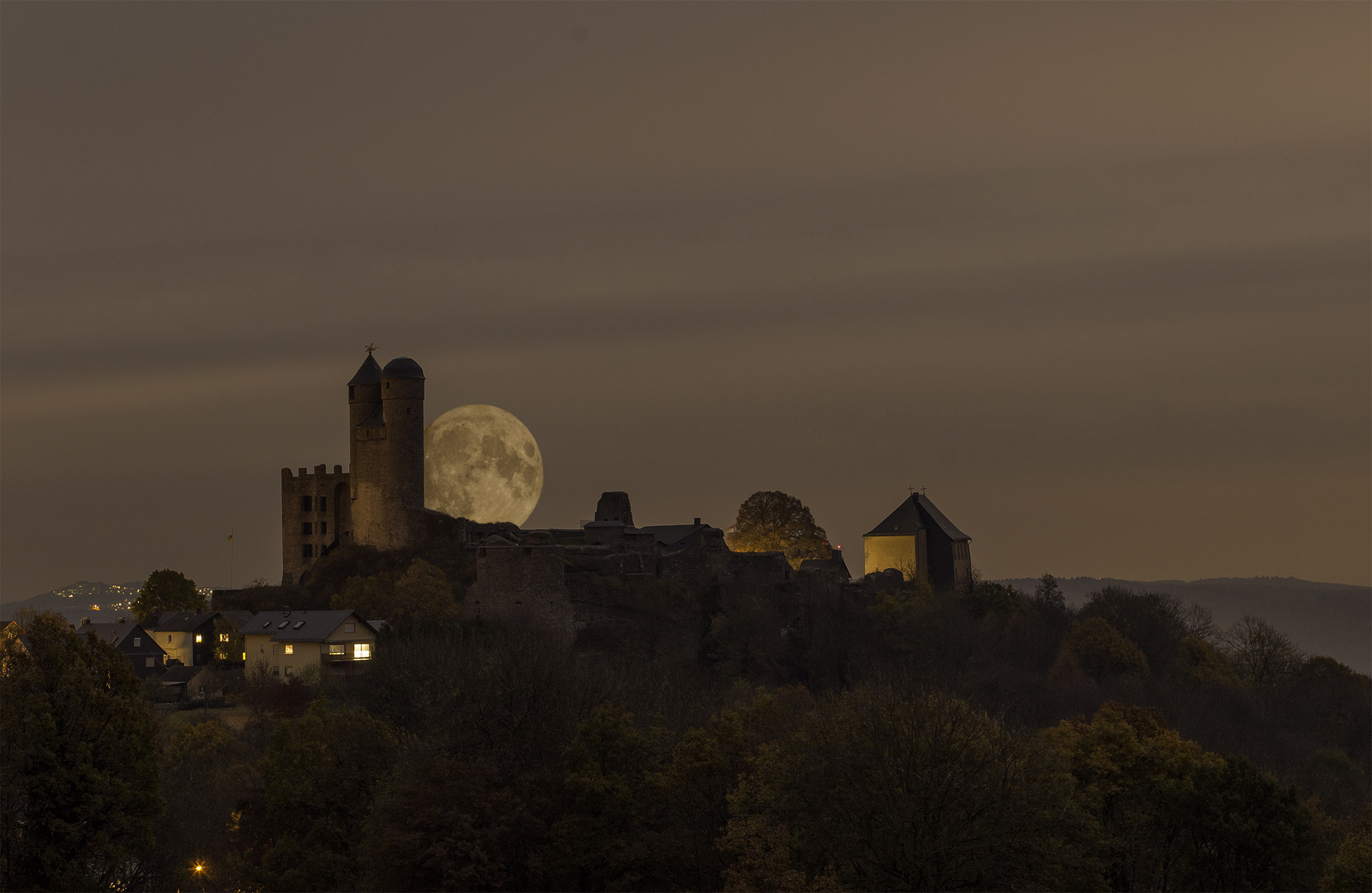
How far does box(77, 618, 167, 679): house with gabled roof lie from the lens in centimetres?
6825

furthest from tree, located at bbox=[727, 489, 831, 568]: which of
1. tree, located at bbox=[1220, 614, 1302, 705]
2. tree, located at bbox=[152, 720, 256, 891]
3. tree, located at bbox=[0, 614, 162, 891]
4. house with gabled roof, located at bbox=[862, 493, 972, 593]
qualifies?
tree, located at bbox=[0, 614, 162, 891]

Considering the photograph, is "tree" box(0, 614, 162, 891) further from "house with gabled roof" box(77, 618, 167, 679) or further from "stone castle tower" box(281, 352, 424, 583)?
"stone castle tower" box(281, 352, 424, 583)

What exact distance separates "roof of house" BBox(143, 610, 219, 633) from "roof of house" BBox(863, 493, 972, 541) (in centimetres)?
4062

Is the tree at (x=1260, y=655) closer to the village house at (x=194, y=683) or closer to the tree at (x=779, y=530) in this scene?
the tree at (x=779, y=530)

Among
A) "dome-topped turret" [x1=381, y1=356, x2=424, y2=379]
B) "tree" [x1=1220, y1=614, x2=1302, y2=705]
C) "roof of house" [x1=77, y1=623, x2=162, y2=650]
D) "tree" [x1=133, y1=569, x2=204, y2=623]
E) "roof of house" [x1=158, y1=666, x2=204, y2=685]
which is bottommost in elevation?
"tree" [x1=1220, y1=614, x2=1302, y2=705]

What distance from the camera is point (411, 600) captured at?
64625 mm

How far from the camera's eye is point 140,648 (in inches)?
2808

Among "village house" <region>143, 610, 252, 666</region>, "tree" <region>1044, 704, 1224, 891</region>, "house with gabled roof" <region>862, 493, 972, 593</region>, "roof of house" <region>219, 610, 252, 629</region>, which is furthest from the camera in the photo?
"house with gabled roof" <region>862, 493, 972, 593</region>

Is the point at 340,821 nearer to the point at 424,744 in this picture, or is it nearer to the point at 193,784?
the point at 424,744

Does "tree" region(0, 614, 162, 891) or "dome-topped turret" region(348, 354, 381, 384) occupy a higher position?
"dome-topped turret" region(348, 354, 381, 384)

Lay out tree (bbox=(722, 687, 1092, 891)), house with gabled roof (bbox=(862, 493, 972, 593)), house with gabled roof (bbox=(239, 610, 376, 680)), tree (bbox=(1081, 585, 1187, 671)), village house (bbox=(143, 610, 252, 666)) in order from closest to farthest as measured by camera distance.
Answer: tree (bbox=(722, 687, 1092, 891)) < house with gabled roof (bbox=(239, 610, 376, 680)) < village house (bbox=(143, 610, 252, 666)) < tree (bbox=(1081, 585, 1187, 671)) < house with gabled roof (bbox=(862, 493, 972, 593))

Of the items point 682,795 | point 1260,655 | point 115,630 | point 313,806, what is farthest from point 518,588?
point 1260,655

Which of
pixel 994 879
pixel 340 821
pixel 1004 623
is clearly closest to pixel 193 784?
pixel 340 821

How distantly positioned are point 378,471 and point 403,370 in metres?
5.31
